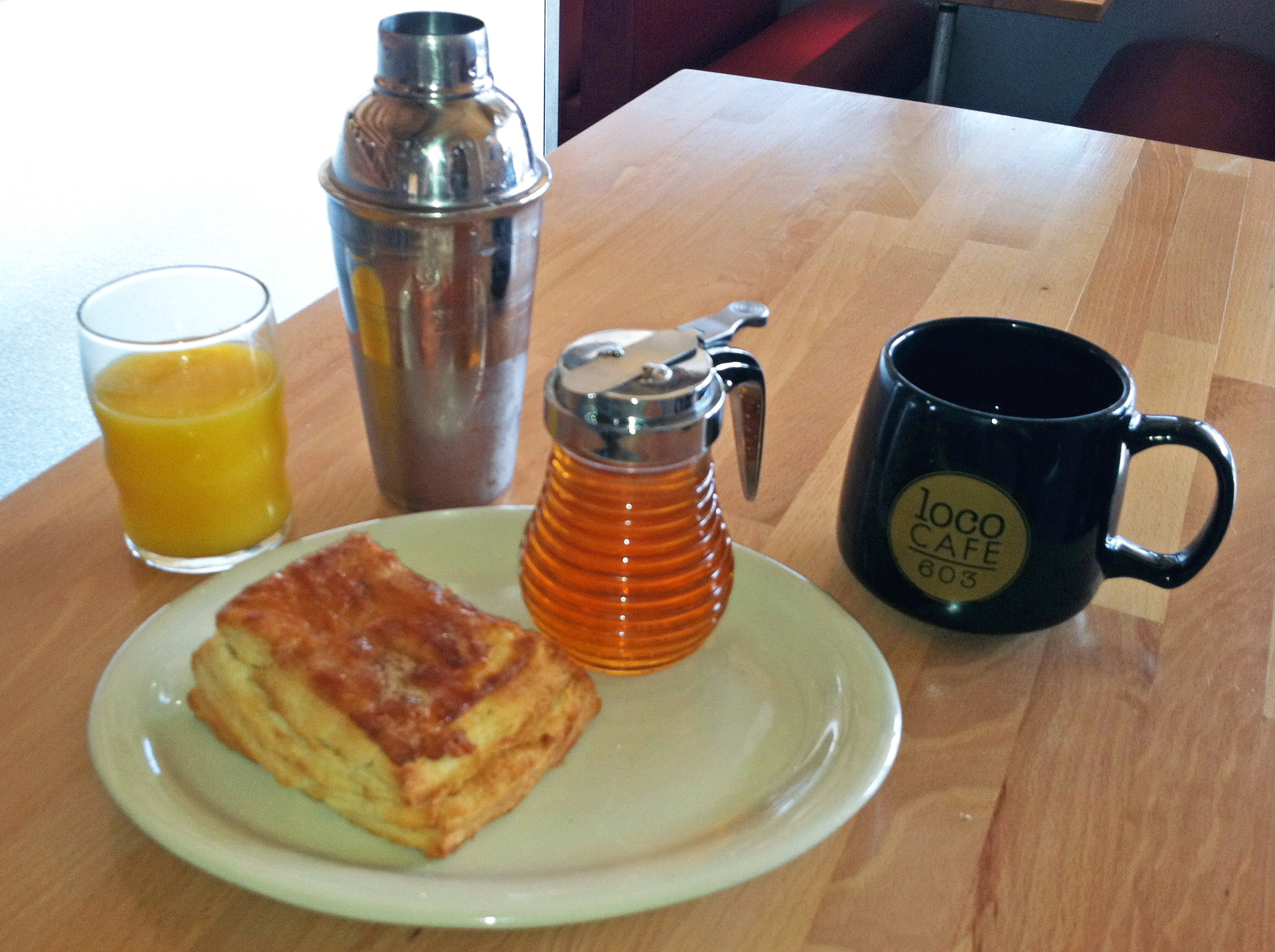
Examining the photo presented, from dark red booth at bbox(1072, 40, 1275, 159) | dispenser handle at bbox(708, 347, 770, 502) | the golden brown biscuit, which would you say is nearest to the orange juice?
the golden brown biscuit

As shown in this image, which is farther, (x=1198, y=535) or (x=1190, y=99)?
(x=1190, y=99)

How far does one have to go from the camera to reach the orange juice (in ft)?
1.70

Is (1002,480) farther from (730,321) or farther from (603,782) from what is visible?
(730,321)

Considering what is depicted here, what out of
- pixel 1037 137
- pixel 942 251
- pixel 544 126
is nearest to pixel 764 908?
pixel 942 251

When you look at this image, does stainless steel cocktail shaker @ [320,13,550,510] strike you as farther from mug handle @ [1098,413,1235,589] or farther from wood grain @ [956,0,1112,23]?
wood grain @ [956,0,1112,23]

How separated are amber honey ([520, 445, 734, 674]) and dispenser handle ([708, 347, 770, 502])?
37 millimetres

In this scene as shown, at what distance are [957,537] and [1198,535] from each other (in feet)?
0.35

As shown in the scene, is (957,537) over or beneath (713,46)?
over

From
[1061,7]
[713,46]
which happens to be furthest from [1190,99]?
[713,46]

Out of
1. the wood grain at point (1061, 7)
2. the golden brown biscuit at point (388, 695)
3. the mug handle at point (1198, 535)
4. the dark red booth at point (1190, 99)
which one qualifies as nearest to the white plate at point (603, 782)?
the golden brown biscuit at point (388, 695)

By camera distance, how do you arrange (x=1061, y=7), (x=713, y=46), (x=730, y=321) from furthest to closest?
(x=713, y=46), (x=1061, y=7), (x=730, y=321)

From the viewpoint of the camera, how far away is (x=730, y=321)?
749 millimetres

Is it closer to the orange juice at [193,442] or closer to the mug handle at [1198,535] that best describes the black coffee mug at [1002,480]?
the mug handle at [1198,535]

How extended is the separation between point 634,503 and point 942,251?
55 cm
